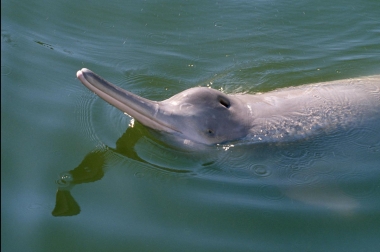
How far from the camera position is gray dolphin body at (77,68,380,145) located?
23.8ft

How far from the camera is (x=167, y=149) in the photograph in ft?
24.8

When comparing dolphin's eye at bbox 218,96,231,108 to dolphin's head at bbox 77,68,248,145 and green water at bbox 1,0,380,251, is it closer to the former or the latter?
dolphin's head at bbox 77,68,248,145

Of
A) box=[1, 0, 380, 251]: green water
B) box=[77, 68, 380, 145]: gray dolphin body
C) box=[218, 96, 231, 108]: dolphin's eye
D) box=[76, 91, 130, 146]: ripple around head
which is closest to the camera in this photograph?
box=[1, 0, 380, 251]: green water

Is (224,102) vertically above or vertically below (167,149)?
above

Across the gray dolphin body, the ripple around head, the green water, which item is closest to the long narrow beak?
the gray dolphin body

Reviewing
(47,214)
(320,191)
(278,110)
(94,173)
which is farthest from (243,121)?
(47,214)

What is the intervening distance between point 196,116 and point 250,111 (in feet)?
Result: 3.01

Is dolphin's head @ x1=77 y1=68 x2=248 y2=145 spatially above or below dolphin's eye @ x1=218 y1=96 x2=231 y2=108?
below

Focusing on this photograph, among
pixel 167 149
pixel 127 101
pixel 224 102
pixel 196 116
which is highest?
pixel 224 102

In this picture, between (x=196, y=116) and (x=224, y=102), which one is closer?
(x=196, y=116)

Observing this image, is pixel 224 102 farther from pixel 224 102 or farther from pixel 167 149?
pixel 167 149

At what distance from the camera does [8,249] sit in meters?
6.11

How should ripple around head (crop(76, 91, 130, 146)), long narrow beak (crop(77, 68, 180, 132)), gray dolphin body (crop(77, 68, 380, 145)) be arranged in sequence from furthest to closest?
ripple around head (crop(76, 91, 130, 146)), gray dolphin body (crop(77, 68, 380, 145)), long narrow beak (crop(77, 68, 180, 132))

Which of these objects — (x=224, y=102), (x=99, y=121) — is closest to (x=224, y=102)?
(x=224, y=102)
